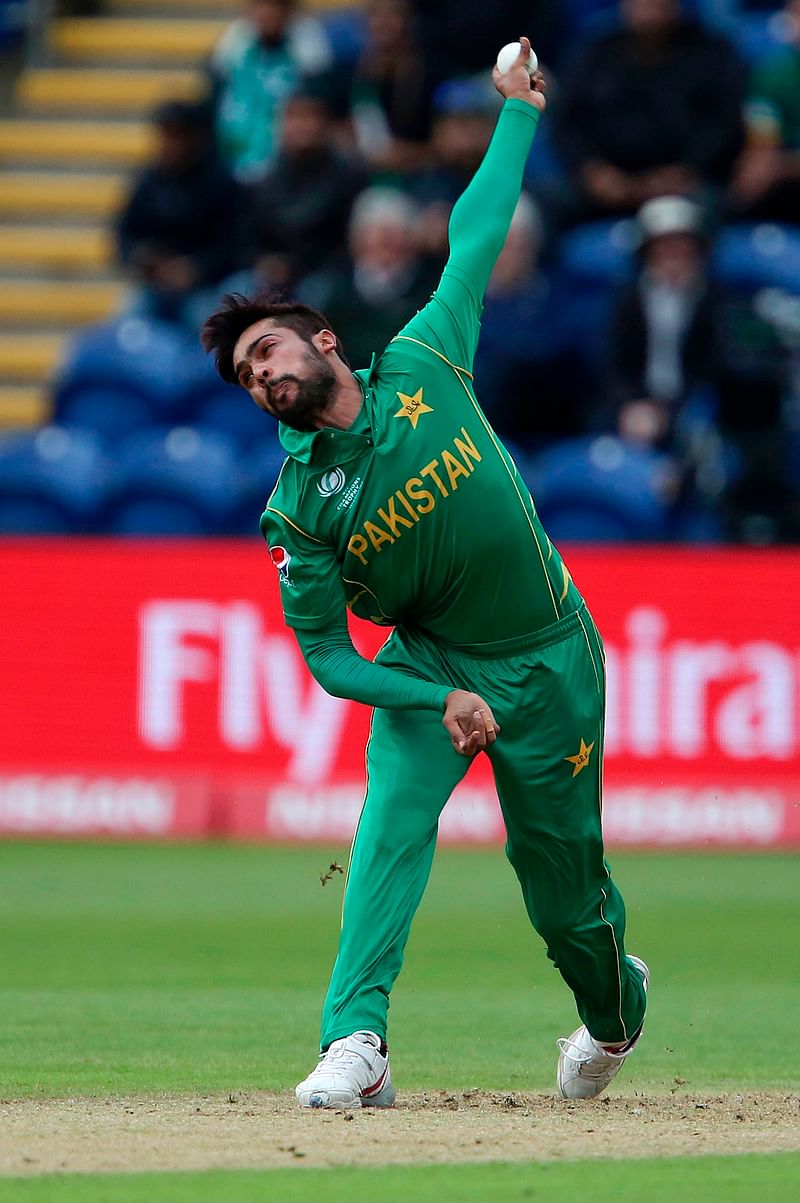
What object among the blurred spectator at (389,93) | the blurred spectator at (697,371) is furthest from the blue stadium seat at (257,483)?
the blurred spectator at (389,93)

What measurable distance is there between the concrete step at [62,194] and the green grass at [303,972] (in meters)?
8.11

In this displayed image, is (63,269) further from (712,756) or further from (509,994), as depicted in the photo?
(509,994)

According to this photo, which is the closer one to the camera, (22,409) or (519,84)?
(519,84)

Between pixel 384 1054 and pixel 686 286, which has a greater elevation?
pixel 686 286

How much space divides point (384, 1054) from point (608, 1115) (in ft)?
2.09

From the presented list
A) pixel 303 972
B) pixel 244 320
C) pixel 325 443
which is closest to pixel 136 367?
pixel 303 972

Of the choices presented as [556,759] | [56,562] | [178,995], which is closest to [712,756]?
[56,562]

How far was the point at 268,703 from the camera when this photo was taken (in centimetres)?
1352

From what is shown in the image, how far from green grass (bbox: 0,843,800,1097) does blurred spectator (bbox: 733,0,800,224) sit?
5.11m

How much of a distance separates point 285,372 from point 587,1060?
219 cm

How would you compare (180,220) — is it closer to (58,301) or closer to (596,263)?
(58,301)

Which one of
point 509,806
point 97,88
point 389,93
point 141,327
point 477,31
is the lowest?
point 509,806

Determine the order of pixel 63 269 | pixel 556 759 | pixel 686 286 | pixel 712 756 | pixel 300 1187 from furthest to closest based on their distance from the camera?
1. pixel 63 269
2. pixel 686 286
3. pixel 712 756
4. pixel 556 759
5. pixel 300 1187

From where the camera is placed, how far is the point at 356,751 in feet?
44.1
